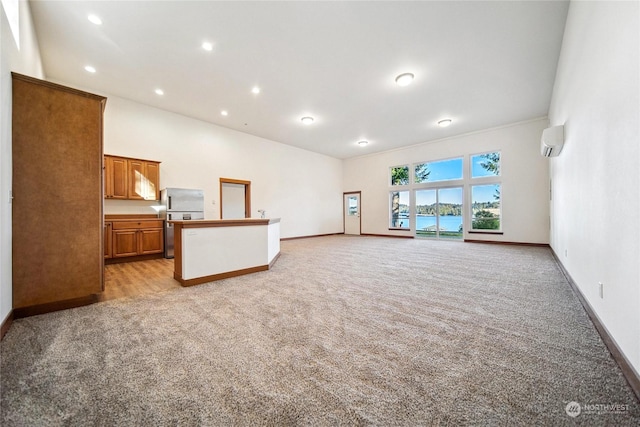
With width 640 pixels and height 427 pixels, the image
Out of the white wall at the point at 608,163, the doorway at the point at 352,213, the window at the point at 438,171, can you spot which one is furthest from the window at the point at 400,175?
the white wall at the point at 608,163

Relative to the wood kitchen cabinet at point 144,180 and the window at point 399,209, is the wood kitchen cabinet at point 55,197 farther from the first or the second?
the window at point 399,209

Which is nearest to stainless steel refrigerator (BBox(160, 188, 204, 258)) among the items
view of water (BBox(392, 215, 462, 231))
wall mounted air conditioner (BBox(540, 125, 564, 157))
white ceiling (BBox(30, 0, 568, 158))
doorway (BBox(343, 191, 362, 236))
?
white ceiling (BBox(30, 0, 568, 158))

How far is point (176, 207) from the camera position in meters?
5.68

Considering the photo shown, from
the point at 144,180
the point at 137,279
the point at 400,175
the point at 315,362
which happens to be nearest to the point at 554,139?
the point at 315,362

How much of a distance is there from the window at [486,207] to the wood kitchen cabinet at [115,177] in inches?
379

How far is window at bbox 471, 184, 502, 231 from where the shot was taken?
298 inches

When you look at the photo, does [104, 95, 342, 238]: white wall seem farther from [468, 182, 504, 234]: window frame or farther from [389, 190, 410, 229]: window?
[468, 182, 504, 234]: window frame

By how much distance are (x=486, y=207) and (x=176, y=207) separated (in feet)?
29.4

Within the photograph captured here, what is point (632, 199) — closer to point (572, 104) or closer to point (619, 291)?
point (619, 291)

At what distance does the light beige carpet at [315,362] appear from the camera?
1210 millimetres

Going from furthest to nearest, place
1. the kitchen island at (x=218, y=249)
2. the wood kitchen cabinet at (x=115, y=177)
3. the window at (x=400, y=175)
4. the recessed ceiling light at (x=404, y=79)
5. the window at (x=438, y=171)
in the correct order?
the window at (x=400, y=175)
the window at (x=438, y=171)
the wood kitchen cabinet at (x=115, y=177)
the recessed ceiling light at (x=404, y=79)
the kitchen island at (x=218, y=249)

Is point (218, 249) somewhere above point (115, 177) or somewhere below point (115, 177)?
below

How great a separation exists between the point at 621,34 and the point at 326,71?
3.66 meters
